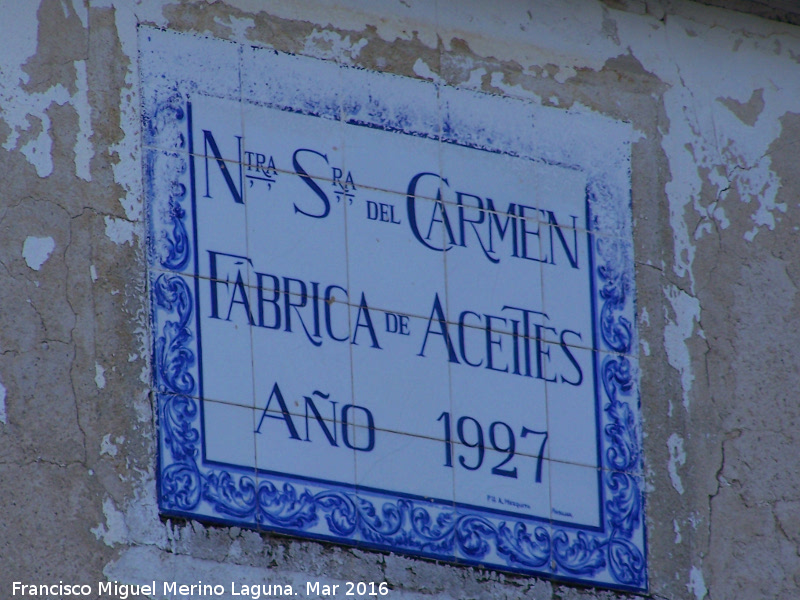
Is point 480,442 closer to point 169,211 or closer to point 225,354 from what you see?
point 225,354

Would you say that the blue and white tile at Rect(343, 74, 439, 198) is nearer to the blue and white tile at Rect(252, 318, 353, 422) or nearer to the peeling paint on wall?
the blue and white tile at Rect(252, 318, 353, 422)

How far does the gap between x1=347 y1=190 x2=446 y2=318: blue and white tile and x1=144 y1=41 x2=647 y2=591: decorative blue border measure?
1.78 ft

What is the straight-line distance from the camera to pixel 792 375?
7.32m

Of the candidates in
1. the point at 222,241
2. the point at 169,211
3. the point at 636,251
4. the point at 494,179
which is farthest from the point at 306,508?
the point at 636,251

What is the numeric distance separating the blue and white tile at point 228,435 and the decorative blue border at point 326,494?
3 centimetres

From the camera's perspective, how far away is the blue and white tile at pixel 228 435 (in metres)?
Result: 6.47

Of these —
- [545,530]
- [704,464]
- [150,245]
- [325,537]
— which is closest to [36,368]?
[150,245]

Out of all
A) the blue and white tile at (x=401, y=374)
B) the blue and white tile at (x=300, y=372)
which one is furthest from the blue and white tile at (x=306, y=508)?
the blue and white tile at (x=401, y=374)

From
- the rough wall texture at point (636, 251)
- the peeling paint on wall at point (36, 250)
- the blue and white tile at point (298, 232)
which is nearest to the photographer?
the rough wall texture at point (636, 251)

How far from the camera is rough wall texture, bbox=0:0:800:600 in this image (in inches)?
249

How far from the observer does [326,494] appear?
258 inches

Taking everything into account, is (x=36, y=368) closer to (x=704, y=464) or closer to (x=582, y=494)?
(x=582, y=494)

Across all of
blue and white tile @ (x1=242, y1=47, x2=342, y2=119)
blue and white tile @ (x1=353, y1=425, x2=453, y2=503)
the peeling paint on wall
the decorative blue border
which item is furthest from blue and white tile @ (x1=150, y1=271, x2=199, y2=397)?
blue and white tile @ (x1=242, y1=47, x2=342, y2=119)

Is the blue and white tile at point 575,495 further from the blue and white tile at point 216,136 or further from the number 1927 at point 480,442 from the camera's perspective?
the blue and white tile at point 216,136
